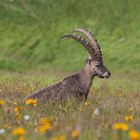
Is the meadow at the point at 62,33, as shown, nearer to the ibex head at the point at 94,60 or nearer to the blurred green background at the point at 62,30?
the blurred green background at the point at 62,30

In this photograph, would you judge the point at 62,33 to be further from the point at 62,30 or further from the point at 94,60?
the point at 94,60

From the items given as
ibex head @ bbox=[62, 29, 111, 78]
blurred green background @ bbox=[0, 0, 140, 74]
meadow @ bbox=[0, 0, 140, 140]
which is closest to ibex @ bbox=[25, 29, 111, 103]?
ibex head @ bbox=[62, 29, 111, 78]

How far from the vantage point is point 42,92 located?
14617mm

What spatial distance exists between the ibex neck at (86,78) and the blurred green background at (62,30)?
2965cm

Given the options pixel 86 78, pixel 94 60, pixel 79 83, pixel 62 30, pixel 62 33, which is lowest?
pixel 79 83

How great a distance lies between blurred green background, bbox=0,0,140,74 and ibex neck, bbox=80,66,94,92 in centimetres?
2965

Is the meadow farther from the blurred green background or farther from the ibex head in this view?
the ibex head

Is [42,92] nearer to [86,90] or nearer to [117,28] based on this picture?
[86,90]

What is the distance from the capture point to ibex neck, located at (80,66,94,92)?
1597 cm

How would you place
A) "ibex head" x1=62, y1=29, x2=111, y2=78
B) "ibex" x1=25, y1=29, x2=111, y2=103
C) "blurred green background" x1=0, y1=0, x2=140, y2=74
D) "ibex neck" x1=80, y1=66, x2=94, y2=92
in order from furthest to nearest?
1. "blurred green background" x1=0, y1=0, x2=140, y2=74
2. "ibex head" x1=62, y1=29, x2=111, y2=78
3. "ibex neck" x1=80, y1=66, x2=94, y2=92
4. "ibex" x1=25, y1=29, x2=111, y2=103

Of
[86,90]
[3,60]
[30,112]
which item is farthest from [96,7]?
[30,112]

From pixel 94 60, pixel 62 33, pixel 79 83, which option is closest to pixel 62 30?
pixel 62 33

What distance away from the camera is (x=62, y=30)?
58688mm

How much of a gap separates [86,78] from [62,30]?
141 feet
